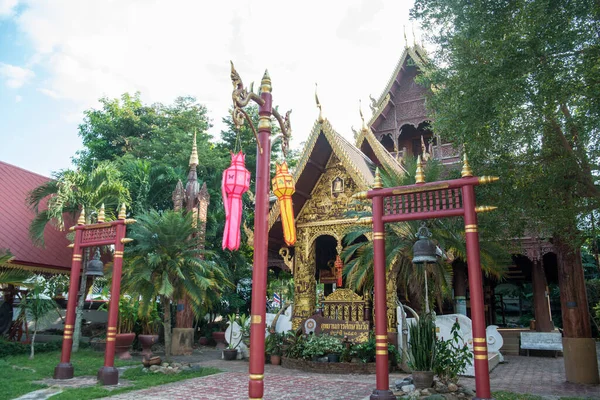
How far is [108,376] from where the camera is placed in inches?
355

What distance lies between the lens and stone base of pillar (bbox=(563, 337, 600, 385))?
9.27 m

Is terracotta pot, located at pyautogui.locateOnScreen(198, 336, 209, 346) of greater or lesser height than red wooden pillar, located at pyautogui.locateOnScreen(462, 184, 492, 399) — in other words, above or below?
below

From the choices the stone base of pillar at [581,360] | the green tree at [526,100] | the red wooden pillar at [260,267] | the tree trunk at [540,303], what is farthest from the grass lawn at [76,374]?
the tree trunk at [540,303]

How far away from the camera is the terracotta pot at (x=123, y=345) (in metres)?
13.8

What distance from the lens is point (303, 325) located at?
1268cm

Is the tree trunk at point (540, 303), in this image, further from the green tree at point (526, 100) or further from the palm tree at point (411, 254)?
the green tree at point (526, 100)

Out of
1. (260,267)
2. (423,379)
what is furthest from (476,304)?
(260,267)

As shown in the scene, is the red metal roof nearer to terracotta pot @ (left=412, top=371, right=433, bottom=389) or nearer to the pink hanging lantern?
the pink hanging lantern

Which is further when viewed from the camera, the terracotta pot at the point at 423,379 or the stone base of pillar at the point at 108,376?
the stone base of pillar at the point at 108,376

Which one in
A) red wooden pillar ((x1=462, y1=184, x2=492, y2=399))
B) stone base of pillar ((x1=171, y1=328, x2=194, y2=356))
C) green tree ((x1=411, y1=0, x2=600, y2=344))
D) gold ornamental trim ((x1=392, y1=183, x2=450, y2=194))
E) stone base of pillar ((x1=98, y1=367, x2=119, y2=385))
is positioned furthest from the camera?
stone base of pillar ((x1=171, y1=328, x2=194, y2=356))

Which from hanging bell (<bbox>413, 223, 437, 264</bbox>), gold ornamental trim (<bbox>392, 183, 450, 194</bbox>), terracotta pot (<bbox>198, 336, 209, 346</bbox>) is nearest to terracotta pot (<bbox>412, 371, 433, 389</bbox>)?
hanging bell (<bbox>413, 223, 437, 264</bbox>)

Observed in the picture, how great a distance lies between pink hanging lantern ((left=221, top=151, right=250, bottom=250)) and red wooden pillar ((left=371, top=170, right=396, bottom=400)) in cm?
218

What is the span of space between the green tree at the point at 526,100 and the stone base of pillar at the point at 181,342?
1116 centimetres

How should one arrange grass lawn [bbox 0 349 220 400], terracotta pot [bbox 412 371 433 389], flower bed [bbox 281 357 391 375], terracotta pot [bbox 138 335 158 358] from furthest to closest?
terracotta pot [bbox 138 335 158 358] < flower bed [bbox 281 357 391 375] < grass lawn [bbox 0 349 220 400] < terracotta pot [bbox 412 371 433 389]
